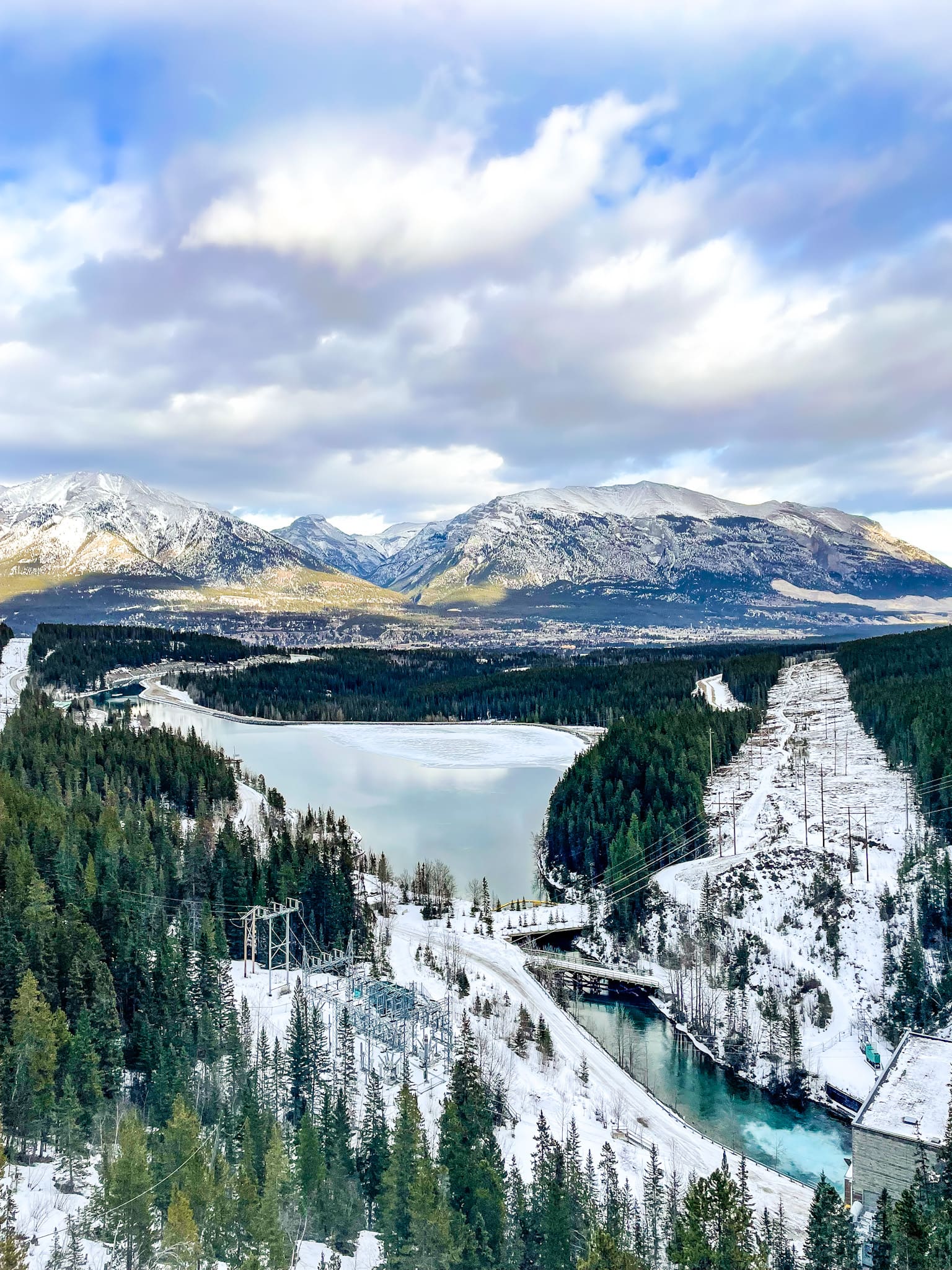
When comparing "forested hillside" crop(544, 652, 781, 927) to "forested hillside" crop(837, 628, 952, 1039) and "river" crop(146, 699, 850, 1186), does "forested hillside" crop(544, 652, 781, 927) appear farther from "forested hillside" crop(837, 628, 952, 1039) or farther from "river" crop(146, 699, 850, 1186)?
"forested hillside" crop(837, 628, 952, 1039)

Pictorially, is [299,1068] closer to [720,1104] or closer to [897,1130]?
[720,1104]

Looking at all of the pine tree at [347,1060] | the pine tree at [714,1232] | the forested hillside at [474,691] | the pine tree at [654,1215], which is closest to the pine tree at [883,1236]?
the pine tree at [714,1232]

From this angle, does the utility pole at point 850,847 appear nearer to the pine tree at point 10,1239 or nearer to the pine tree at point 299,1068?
the pine tree at point 299,1068

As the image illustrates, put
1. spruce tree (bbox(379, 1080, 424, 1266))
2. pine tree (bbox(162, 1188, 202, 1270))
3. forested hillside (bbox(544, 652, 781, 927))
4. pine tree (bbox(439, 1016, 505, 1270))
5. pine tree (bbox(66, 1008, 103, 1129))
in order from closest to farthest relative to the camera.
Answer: pine tree (bbox(162, 1188, 202, 1270)), spruce tree (bbox(379, 1080, 424, 1266)), pine tree (bbox(439, 1016, 505, 1270)), pine tree (bbox(66, 1008, 103, 1129)), forested hillside (bbox(544, 652, 781, 927))

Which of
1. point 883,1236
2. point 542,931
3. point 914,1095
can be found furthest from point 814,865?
point 883,1236

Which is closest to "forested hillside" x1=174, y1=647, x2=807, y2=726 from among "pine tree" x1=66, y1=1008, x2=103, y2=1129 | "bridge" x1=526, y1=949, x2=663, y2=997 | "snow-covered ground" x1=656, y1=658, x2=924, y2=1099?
"snow-covered ground" x1=656, y1=658, x2=924, y2=1099

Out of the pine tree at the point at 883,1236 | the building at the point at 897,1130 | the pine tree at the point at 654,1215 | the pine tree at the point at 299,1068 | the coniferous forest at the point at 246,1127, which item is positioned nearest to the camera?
the pine tree at the point at 883,1236
